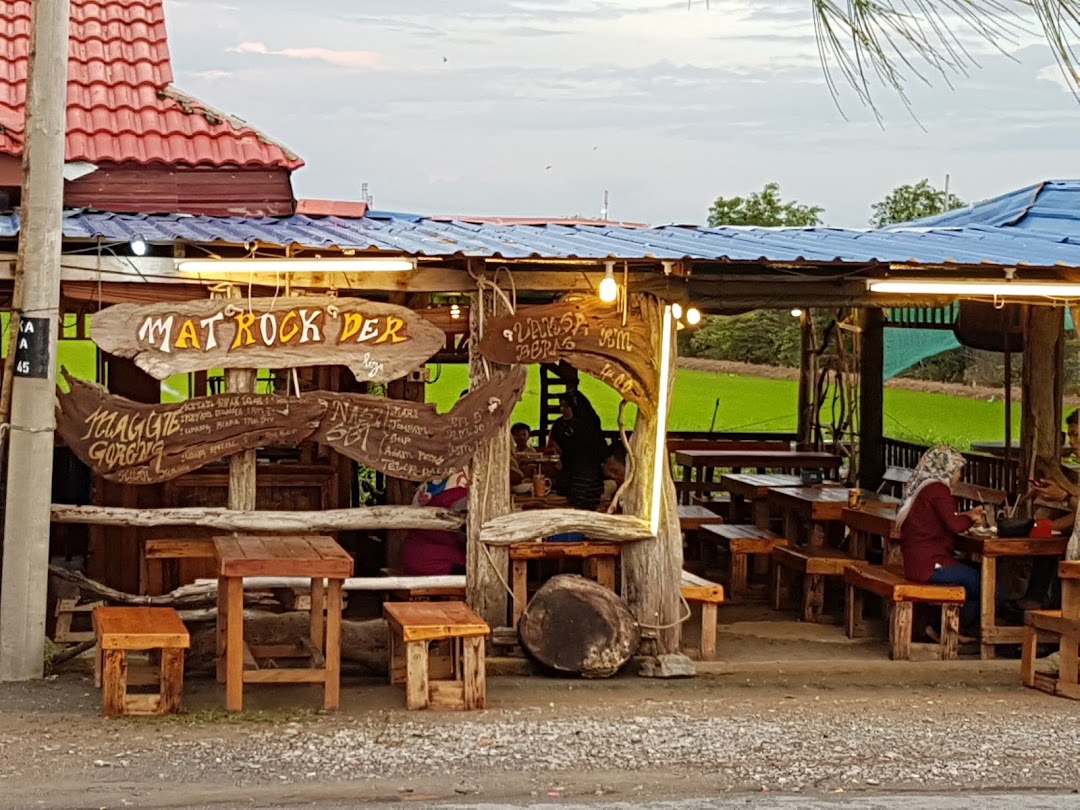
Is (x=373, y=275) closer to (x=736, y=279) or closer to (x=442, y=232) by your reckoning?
(x=442, y=232)

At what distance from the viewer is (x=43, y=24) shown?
9.59 meters

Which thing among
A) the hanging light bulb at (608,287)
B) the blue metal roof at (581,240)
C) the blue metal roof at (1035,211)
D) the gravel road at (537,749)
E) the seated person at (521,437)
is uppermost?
the blue metal roof at (1035,211)

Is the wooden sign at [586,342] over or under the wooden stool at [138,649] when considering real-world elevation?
over

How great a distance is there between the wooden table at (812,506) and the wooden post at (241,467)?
5096 millimetres

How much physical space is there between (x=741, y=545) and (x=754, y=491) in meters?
1.15

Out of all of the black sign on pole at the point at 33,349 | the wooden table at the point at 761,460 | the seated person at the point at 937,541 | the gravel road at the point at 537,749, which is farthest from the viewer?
the wooden table at the point at 761,460

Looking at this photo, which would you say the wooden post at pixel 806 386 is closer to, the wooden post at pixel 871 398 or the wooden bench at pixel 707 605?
the wooden post at pixel 871 398

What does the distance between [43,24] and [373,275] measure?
8.16 feet

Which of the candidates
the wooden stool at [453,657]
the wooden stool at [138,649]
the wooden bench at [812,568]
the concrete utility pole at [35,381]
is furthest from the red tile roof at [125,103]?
the wooden bench at [812,568]

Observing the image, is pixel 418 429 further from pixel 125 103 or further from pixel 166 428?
pixel 125 103

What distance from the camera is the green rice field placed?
82.9ft

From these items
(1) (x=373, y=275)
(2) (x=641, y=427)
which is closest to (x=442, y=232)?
(1) (x=373, y=275)

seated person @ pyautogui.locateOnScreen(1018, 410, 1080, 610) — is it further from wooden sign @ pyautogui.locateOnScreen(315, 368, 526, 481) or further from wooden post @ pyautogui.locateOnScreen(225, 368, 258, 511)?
wooden post @ pyautogui.locateOnScreen(225, 368, 258, 511)

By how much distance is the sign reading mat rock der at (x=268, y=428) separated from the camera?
985 centimetres
